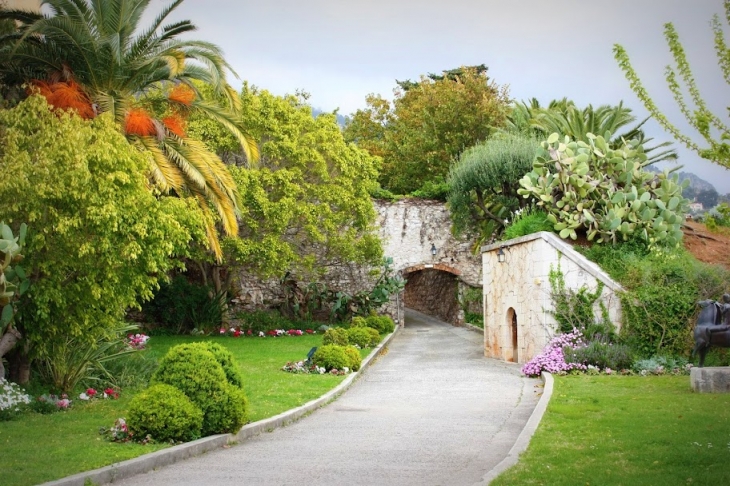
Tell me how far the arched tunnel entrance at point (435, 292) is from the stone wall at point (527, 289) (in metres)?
10.3

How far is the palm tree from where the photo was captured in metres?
14.9

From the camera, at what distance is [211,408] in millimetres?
8570

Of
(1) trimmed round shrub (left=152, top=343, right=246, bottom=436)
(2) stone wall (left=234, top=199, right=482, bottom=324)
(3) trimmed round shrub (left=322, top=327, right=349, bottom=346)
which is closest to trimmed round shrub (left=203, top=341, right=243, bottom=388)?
(1) trimmed round shrub (left=152, top=343, right=246, bottom=436)

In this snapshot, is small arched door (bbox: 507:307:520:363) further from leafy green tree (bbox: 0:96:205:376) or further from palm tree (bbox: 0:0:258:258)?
leafy green tree (bbox: 0:96:205:376)

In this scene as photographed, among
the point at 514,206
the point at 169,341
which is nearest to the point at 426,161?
the point at 514,206

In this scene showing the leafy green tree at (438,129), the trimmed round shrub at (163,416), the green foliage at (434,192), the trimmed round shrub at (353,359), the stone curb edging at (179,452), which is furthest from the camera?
the leafy green tree at (438,129)

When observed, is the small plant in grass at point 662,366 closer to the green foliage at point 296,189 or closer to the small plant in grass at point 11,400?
the small plant in grass at point 11,400

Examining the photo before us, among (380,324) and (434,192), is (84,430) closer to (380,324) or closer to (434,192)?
(380,324)

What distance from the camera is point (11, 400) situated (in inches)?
388

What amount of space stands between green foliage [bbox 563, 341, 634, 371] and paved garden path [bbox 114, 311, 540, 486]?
110 centimetres

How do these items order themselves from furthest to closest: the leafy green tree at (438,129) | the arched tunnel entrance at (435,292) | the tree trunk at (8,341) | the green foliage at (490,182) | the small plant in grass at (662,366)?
the leafy green tree at (438,129) < the arched tunnel entrance at (435,292) < the green foliage at (490,182) < the small plant in grass at (662,366) < the tree trunk at (8,341)

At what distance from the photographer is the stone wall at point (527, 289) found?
16375mm

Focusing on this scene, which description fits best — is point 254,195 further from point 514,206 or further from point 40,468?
point 40,468

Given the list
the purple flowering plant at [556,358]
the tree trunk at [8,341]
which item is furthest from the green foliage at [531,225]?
the tree trunk at [8,341]
